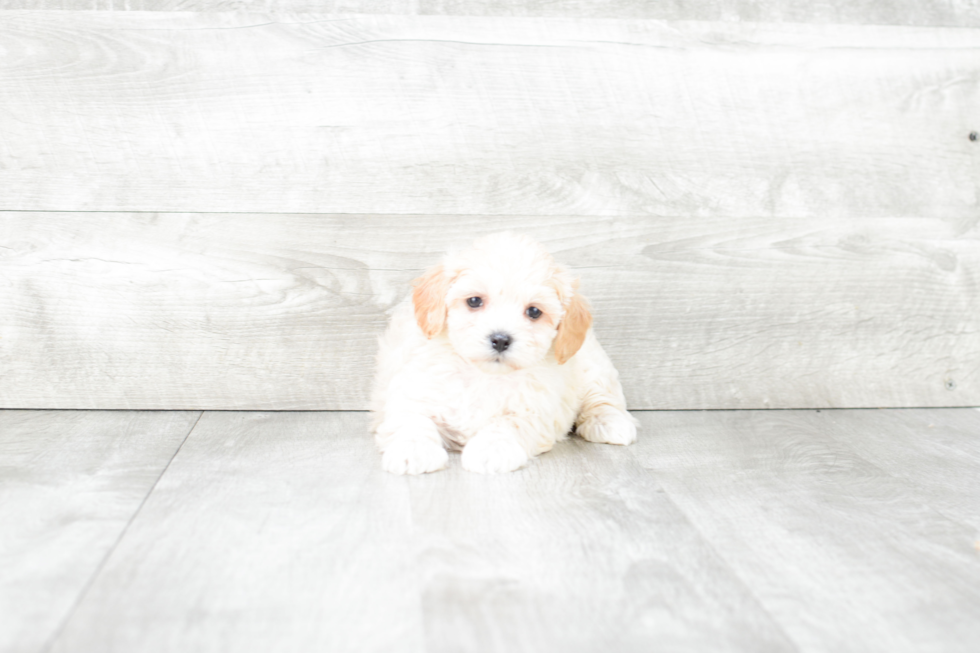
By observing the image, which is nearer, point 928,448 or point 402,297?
point 928,448

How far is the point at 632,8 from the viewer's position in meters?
1.92

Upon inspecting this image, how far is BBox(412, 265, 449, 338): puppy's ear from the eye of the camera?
156 cm

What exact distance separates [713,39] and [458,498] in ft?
4.32

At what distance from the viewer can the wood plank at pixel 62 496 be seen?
0.98 metres

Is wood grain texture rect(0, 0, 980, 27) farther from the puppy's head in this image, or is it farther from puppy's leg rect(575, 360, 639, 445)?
puppy's leg rect(575, 360, 639, 445)

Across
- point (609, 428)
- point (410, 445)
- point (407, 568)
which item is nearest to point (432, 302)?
point (410, 445)

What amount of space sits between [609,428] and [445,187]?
2.29 feet

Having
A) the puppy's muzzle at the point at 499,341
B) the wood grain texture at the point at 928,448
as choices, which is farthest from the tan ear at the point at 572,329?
the wood grain texture at the point at 928,448

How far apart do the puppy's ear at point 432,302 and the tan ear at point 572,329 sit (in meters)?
0.24

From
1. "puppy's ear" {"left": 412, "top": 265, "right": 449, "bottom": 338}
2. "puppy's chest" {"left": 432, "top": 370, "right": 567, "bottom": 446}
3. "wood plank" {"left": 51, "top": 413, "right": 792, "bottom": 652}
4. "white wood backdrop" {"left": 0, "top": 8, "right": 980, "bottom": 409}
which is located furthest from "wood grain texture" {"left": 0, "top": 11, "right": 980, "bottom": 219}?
"wood plank" {"left": 51, "top": 413, "right": 792, "bottom": 652}

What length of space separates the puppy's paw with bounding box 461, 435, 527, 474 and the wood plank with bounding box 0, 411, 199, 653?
0.58m

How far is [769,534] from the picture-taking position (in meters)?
1.26

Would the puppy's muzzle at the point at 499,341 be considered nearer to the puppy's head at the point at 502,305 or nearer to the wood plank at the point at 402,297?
the puppy's head at the point at 502,305

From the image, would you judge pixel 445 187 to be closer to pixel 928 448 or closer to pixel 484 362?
pixel 484 362
